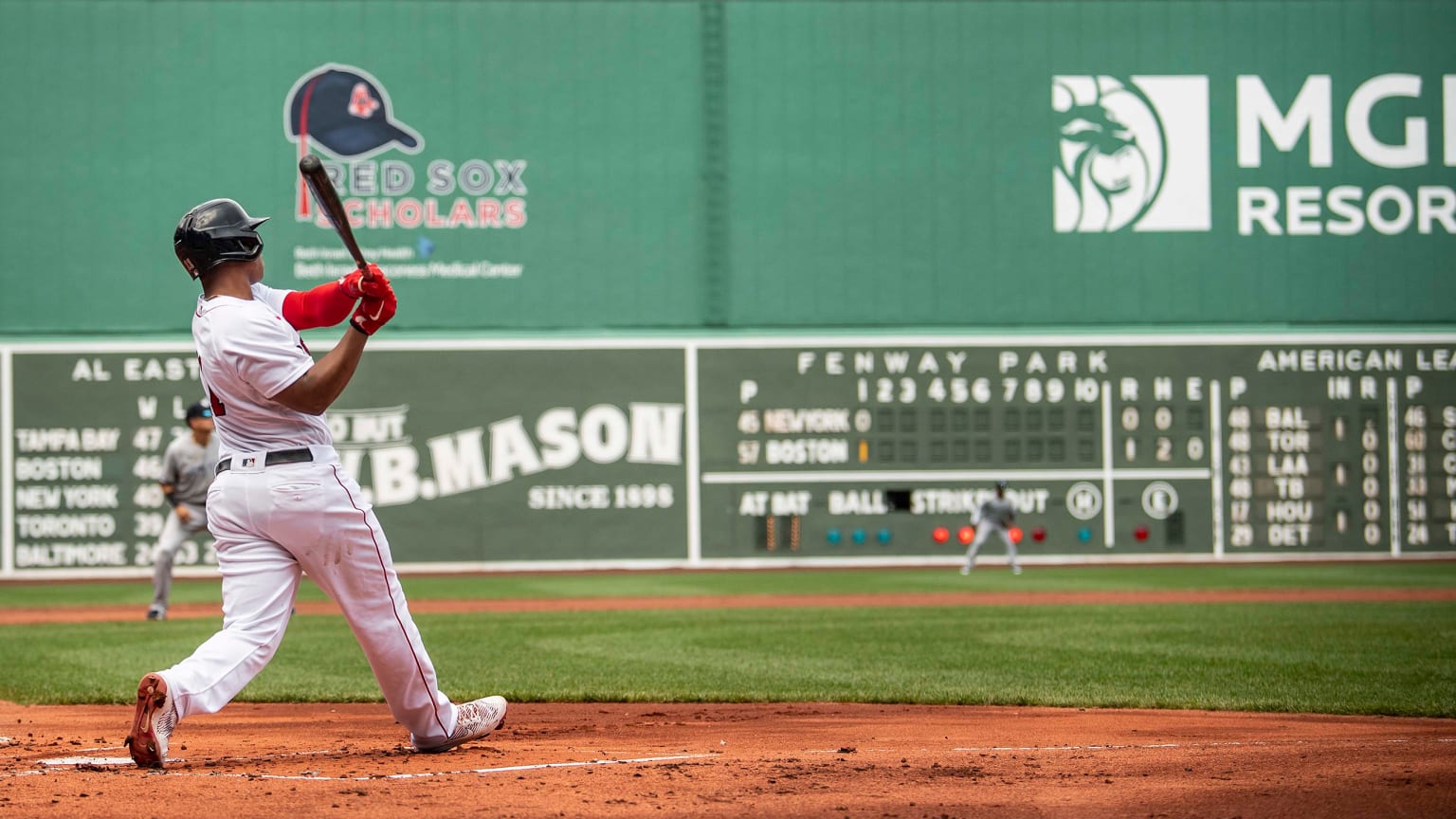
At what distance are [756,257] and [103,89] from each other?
844 centimetres

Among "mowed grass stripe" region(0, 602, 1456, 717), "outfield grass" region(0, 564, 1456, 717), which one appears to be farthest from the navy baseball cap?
"mowed grass stripe" region(0, 602, 1456, 717)

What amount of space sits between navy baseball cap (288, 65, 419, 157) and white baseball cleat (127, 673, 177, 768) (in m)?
15.3

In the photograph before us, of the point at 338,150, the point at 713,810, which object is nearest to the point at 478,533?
the point at 338,150

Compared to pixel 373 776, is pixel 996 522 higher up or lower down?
lower down

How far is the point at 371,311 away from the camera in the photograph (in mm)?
4828

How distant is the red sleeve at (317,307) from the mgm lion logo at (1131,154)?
52.1 feet

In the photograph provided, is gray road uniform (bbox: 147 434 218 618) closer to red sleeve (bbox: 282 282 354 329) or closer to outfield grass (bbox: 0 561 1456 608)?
outfield grass (bbox: 0 561 1456 608)

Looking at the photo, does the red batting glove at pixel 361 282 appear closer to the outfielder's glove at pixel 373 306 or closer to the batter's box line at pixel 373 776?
the outfielder's glove at pixel 373 306

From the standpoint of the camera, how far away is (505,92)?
764 inches

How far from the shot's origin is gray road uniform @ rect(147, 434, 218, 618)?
1266cm

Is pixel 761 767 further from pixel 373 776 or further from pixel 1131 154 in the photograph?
pixel 1131 154

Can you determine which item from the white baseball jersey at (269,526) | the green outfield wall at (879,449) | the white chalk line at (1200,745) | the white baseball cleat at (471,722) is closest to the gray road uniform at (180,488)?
the green outfield wall at (879,449)

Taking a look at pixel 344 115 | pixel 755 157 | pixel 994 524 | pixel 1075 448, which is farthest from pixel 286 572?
pixel 344 115

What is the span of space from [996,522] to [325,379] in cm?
1465
